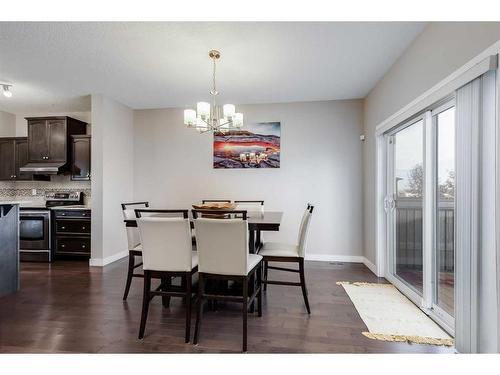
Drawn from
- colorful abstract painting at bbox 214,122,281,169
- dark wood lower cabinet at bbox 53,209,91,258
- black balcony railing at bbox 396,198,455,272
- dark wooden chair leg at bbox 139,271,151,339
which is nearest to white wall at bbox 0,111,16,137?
dark wood lower cabinet at bbox 53,209,91,258

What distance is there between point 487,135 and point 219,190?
3733 mm

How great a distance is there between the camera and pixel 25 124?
5.42 m

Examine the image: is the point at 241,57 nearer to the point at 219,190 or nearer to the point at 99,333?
the point at 219,190

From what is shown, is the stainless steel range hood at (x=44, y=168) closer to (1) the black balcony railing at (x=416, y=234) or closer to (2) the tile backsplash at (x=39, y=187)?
(2) the tile backsplash at (x=39, y=187)

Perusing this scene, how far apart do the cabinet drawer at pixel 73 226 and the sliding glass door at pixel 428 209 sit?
4.62 m

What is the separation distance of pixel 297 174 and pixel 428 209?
2.28 metres

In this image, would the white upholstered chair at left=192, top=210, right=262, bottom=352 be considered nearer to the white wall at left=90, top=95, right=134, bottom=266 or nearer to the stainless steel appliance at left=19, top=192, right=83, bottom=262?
the white wall at left=90, top=95, right=134, bottom=266

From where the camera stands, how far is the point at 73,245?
4.43 m

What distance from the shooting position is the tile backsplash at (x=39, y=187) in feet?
16.6

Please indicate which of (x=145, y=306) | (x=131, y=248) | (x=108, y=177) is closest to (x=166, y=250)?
(x=145, y=306)

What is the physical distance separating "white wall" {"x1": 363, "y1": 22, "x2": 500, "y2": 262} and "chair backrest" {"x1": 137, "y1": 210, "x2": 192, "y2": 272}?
2.27 m

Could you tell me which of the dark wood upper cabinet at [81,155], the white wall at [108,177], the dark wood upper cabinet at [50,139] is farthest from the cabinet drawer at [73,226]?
the dark wood upper cabinet at [50,139]
